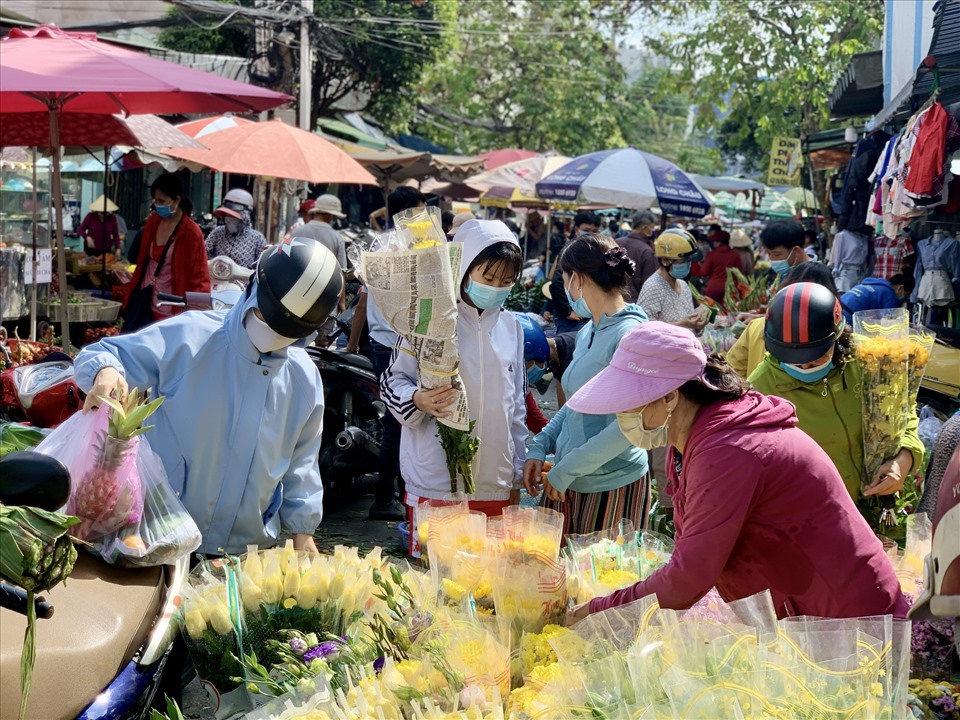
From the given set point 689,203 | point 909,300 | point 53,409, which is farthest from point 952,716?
point 689,203

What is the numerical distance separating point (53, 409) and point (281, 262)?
2187 mm

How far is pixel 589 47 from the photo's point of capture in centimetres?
3325

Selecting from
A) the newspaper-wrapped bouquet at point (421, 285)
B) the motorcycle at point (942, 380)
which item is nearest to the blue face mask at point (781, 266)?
the motorcycle at point (942, 380)

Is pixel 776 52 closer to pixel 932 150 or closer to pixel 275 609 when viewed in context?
pixel 932 150

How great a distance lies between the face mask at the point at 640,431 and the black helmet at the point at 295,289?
0.93m

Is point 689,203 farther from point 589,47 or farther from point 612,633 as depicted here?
point 589,47

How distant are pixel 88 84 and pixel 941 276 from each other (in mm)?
6548

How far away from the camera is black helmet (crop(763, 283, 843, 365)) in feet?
12.1

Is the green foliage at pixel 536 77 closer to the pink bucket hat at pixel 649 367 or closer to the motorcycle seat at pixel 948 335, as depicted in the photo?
the motorcycle seat at pixel 948 335

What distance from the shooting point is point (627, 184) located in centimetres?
1252

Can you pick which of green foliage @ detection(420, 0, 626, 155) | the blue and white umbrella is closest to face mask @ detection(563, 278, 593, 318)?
the blue and white umbrella

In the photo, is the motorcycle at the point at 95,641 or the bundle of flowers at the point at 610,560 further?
the bundle of flowers at the point at 610,560

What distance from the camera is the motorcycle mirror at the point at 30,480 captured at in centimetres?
175

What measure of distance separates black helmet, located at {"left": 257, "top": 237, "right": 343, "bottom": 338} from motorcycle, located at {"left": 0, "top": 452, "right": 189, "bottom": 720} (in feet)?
2.55
